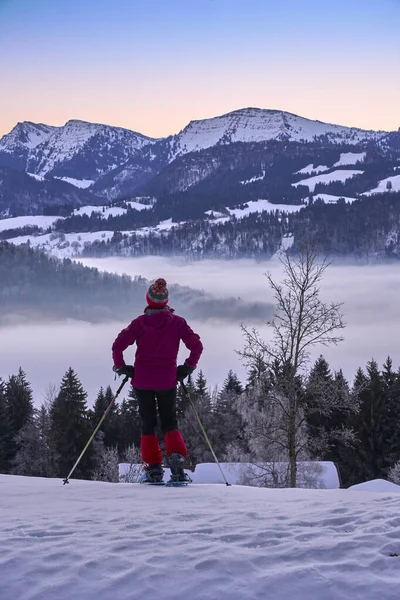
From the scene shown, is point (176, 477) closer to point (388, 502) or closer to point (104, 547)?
point (388, 502)

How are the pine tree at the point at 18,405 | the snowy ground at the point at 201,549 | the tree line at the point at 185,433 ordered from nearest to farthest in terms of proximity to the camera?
1. the snowy ground at the point at 201,549
2. the tree line at the point at 185,433
3. the pine tree at the point at 18,405

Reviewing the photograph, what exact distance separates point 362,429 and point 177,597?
42.1 m

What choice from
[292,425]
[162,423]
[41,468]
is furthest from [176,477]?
[41,468]

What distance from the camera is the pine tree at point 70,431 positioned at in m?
46.2

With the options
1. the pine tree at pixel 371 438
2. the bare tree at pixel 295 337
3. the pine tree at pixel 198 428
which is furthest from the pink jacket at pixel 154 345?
the pine tree at pixel 371 438

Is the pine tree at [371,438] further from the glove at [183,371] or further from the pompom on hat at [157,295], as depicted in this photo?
the pompom on hat at [157,295]

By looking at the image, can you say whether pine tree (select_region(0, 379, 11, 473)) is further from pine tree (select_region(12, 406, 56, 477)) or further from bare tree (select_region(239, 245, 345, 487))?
bare tree (select_region(239, 245, 345, 487))

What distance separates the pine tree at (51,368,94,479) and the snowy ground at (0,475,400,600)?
41165 millimetres

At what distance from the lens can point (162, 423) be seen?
327 inches

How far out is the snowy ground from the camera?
3713 mm

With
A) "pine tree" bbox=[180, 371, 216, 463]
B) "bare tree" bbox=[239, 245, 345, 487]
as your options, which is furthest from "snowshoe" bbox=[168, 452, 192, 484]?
"pine tree" bbox=[180, 371, 216, 463]

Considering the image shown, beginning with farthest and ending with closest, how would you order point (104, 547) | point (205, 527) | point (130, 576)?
point (205, 527)
point (104, 547)
point (130, 576)

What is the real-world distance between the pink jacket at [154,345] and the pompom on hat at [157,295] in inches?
4.0

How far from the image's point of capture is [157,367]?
26.3ft
